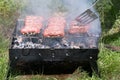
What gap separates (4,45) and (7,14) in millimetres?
1867

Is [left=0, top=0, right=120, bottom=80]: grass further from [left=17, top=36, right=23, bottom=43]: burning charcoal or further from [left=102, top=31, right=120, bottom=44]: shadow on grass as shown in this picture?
[left=17, top=36, right=23, bottom=43]: burning charcoal

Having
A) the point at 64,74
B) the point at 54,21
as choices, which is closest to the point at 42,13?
the point at 54,21

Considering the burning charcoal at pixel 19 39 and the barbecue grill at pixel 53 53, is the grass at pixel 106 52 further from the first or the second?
the burning charcoal at pixel 19 39

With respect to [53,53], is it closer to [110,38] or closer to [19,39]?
[19,39]

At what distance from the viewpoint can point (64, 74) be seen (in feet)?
19.2

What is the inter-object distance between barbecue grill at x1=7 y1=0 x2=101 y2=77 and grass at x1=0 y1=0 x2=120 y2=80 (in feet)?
0.53

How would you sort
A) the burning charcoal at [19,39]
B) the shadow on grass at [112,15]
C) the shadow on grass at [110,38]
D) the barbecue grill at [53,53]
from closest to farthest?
the barbecue grill at [53,53]
the burning charcoal at [19,39]
the shadow on grass at [110,38]
the shadow on grass at [112,15]

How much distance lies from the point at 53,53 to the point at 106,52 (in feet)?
5.92

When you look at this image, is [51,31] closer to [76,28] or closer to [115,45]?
[76,28]

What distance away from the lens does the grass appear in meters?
5.62

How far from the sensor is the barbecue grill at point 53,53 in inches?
206

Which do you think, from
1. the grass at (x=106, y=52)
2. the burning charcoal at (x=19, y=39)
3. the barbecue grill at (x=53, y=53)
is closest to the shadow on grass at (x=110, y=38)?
the grass at (x=106, y=52)

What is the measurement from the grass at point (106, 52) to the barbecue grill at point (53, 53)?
161 mm

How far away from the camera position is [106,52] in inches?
260
